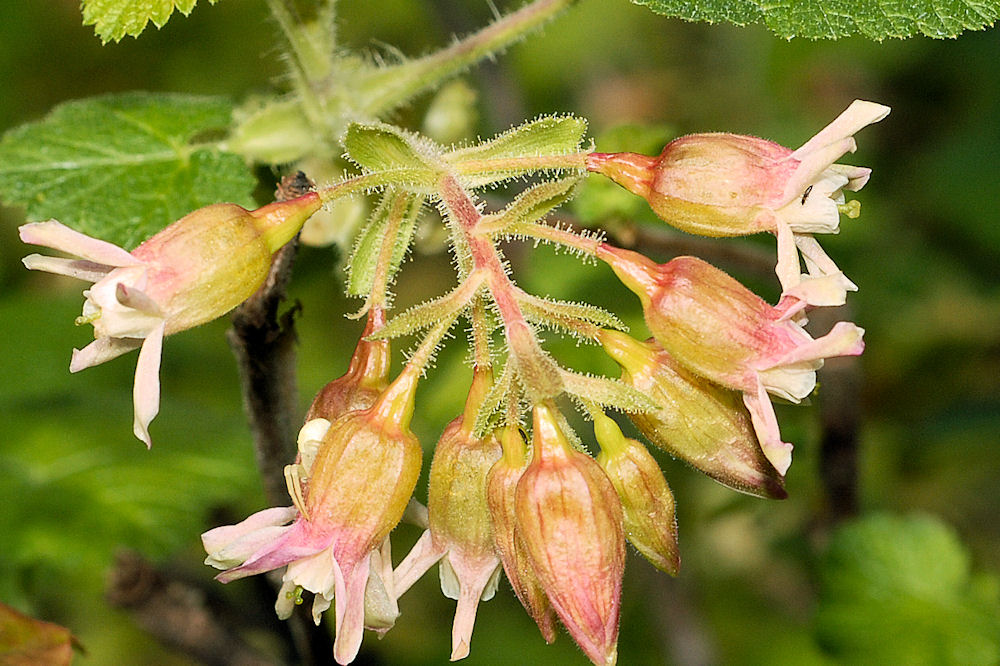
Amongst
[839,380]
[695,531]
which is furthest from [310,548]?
[695,531]

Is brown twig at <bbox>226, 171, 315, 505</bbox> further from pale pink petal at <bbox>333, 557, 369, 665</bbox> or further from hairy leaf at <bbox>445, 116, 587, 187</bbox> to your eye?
pale pink petal at <bbox>333, 557, 369, 665</bbox>

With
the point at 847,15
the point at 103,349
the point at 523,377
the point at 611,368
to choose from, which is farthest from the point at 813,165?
the point at 611,368

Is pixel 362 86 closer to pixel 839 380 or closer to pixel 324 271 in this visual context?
pixel 324 271

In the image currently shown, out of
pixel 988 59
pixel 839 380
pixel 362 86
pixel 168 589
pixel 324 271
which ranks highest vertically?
pixel 362 86

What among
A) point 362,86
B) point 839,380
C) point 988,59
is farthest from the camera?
point 988,59

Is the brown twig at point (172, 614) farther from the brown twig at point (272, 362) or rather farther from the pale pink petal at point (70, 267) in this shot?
the pale pink petal at point (70, 267)

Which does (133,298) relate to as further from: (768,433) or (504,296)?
(768,433)
